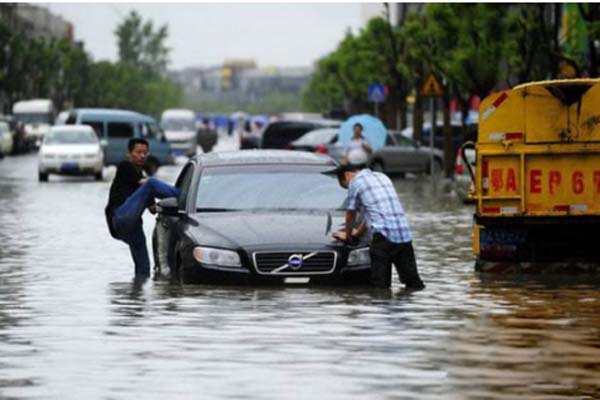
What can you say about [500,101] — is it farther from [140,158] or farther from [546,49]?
[546,49]

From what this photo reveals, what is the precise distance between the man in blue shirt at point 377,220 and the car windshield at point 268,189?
3.38 ft

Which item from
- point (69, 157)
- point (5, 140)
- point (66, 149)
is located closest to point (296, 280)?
point (69, 157)

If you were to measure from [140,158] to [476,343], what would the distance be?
280 inches

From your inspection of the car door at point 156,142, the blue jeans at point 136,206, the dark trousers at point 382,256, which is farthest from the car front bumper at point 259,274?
the car door at point 156,142

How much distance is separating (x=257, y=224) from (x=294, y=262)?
636 mm

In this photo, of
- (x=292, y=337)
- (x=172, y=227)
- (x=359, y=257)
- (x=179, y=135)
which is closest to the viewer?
(x=292, y=337)

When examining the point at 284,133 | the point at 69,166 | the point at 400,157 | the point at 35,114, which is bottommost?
the point at 35,114

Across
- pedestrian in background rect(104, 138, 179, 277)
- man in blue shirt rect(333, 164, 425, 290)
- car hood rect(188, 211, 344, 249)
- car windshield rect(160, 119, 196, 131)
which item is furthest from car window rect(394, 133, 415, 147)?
man in blue shirt rect(333, 164, 425, 290)

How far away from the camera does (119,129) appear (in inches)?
2451

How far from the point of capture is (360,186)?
1825 centimetres

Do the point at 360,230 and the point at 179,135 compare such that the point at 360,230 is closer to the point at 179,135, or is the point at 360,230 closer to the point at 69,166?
the point at 69,166

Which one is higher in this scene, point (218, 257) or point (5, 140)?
point (218, 257)

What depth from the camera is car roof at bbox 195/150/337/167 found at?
20094 mm

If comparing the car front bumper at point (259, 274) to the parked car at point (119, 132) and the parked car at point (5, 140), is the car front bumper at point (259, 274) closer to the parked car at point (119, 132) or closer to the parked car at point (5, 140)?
the parked car at point (119, 132)
